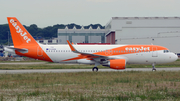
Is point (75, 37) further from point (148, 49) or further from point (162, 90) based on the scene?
point (162, 90)

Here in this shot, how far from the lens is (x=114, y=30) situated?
7812 cm

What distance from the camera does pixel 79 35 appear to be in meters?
112

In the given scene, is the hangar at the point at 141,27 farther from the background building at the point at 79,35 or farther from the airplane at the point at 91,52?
the airplane at the point at 91,52

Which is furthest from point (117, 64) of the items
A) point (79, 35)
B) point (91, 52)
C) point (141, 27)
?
point (79, 35)

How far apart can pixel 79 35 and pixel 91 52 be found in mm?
81480

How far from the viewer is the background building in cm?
11000

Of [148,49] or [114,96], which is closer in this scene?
[114,96]

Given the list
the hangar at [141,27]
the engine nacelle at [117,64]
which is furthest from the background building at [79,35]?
the engine nacelle at [117,64]

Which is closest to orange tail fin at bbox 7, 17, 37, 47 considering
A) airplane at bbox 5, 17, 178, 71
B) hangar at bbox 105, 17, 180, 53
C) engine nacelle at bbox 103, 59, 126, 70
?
airplane at bbox 5, 17, 178, 71

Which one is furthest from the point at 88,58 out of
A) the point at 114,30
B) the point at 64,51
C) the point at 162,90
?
the point at 114,30

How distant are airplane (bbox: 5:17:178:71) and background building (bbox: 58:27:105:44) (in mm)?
77226

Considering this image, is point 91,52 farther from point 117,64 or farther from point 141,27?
point 141,27

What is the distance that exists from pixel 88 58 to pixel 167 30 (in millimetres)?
55834

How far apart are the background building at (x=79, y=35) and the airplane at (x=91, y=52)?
77.2m
